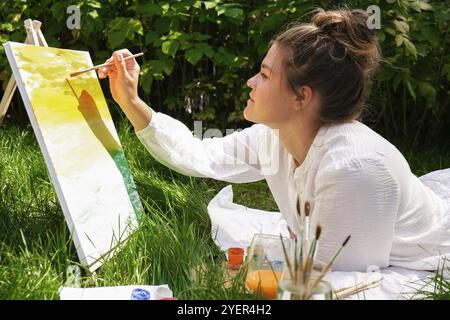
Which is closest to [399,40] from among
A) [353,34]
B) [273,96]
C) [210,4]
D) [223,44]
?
[210,4]

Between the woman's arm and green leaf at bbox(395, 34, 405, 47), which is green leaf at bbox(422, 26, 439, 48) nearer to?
green leaf at bbox(395, 34, 405, 47)

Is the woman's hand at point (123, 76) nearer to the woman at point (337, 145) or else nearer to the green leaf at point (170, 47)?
the woman at point (337, 145)

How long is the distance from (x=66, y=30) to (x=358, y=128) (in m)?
2.46

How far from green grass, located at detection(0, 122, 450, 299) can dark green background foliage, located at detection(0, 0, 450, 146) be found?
0.66 meters

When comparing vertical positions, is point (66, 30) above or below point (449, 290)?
above

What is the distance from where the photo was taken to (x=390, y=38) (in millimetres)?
3264

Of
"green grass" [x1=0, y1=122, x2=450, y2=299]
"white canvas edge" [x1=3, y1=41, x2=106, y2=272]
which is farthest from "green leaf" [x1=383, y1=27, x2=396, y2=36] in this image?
"white canvas edge" [x1=3, y1=41, x2=106, y2=272]

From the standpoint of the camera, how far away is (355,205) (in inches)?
63.8

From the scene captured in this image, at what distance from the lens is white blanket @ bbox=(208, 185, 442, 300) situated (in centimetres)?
164

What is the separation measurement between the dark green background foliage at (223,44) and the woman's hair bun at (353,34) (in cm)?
97

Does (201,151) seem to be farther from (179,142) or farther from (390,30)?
(390,30)

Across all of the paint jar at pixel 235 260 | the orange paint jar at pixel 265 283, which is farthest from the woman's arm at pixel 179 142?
the orange paint jar at pixel 265 283
